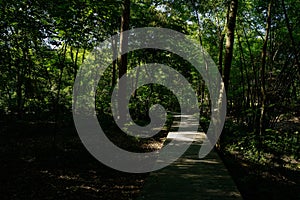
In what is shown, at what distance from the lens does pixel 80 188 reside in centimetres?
523

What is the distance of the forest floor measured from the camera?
495cm

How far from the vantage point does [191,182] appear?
18.6 feet

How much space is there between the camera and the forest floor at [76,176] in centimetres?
495

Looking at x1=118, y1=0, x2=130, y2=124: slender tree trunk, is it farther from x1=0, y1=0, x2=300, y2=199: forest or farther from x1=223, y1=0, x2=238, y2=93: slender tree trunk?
x1=223, y1=0, x2=238, y2=93: slender tree trunk

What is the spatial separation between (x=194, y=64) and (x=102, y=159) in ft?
52.6

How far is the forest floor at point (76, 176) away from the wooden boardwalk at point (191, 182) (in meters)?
0.26

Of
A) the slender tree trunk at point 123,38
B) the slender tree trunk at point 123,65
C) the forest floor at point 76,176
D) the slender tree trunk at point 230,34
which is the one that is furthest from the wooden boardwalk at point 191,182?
the slender tree trunk at point 123,38

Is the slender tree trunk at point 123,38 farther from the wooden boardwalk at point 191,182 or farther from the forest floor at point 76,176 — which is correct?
the wooden boardwalk at point 191,182

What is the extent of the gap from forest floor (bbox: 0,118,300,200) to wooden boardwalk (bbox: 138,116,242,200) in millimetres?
264

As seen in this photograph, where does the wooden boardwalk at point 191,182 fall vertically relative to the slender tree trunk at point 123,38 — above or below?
below

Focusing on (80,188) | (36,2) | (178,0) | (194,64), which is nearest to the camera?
(36,2)

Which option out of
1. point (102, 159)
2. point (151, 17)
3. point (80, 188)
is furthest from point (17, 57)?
point (151, 17)

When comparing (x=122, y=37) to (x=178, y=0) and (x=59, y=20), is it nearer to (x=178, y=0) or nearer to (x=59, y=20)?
(x=178, y=0)

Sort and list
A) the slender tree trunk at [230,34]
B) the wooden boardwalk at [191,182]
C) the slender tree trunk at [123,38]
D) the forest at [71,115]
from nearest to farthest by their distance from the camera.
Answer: the wooden boardwalk at [191,182], the forest at [71,115], the slender tree trunk at [230,34], the slender tree trunk at [123,38]
